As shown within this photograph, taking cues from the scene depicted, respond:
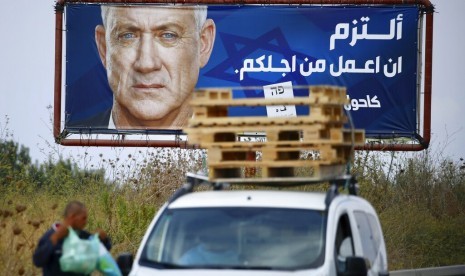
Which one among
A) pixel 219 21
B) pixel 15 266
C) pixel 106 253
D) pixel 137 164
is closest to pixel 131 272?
pixel 106 253

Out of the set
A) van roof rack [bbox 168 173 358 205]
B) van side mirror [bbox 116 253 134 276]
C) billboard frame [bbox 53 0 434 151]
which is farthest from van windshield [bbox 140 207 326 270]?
billboard frame [bbox 53 0 434 151]

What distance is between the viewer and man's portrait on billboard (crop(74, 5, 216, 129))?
28172mm

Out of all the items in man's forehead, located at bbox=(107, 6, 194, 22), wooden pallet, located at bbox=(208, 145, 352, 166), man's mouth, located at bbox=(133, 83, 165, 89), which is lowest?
wooden pallet, located at bbox=(208, 145, 352, 166)

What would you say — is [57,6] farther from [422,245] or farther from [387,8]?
[422,245]

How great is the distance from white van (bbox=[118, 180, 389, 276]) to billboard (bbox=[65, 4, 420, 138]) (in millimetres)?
15805

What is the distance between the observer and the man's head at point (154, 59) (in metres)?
28.2

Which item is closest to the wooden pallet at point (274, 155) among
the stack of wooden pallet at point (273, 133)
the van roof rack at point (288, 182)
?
the stack of wooden pallet at point (273, 133)

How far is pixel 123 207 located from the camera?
20484mm

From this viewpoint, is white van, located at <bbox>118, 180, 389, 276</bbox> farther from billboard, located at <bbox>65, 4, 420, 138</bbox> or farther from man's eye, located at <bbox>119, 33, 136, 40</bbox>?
man's eye, located at <bbox>119, 33, 136, 40</bbox>

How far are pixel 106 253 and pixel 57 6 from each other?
698 inches

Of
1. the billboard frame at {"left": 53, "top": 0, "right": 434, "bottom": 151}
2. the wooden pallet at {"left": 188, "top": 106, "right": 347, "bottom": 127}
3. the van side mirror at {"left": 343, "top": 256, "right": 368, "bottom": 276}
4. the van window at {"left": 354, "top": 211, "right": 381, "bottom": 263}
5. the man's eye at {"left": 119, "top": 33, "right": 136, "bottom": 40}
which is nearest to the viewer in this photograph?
the van side mirror at {"left": 343, "top": 256, "right": 368, "bottom": 276}

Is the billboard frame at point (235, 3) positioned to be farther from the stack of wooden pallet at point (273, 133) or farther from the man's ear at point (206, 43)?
the stack of wooden pallet at point (273, 133)

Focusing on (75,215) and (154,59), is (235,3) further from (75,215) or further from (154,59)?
(75,215)

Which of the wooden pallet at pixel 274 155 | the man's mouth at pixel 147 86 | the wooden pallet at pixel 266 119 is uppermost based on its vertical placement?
the man's mouth at pixel 147 86
